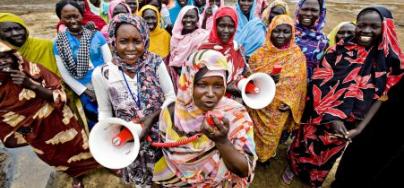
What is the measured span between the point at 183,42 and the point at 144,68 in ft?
5.65

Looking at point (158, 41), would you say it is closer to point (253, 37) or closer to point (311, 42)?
point (253, 37)

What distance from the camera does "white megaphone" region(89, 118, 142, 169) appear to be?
1.69 metres

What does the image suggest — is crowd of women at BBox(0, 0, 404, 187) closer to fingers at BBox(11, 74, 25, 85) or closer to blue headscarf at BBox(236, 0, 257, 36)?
fingers at BBox(11, 74, 25, 85)

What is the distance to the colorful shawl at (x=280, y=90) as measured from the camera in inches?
111

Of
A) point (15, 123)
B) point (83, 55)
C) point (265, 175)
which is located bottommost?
point (265, 175)

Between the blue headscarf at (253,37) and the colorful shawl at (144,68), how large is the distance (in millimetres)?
1580

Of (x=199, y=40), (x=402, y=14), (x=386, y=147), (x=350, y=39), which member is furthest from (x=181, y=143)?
(x=402, y=14)

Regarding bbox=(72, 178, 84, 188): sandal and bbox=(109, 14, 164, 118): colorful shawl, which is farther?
bbox=(72, 178, 84, 188): sandal

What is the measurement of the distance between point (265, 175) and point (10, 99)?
9.08 ft

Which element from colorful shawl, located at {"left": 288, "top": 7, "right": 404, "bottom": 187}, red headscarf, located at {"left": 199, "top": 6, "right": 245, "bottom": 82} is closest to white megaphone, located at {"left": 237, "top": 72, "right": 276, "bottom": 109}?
red headscarf, located at {"left": 199, "top": 6, "right": 245, "bottom": 82}

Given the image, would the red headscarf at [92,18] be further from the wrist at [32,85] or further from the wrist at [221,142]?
the wrist at [221,142]

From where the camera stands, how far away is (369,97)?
2334mm

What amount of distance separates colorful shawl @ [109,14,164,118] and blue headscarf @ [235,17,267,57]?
1580 millimetres

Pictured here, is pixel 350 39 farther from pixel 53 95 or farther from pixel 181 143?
pixel 53 95
